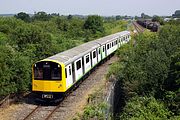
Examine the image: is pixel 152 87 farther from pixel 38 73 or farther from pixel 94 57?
pixel 94 57

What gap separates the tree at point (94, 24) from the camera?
66863 mm

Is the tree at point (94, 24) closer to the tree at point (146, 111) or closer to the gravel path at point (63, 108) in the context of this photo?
the gravel path at point (63, 108)

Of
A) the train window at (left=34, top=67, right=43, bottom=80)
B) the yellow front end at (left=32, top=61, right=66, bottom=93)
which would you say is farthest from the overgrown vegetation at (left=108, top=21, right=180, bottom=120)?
the train window at (left=34, top=67, right=43, bottom=80)

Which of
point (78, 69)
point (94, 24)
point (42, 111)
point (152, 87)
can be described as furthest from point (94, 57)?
point (94, 24)

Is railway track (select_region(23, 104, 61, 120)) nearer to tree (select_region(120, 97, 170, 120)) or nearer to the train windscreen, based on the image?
the train windscreen

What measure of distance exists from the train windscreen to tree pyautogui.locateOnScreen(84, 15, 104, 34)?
47812 millimetres

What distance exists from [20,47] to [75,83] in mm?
7911

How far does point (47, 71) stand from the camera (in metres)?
18.9

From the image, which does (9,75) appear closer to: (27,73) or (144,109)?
(27,73)

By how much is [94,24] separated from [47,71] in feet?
163

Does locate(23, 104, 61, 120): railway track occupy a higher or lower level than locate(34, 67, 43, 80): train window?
lower

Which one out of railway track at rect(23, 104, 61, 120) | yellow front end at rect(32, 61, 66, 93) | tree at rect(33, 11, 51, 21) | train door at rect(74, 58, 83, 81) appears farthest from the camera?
tree at rect(33, 11, 51, 21)

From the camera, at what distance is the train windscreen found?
61.5ft

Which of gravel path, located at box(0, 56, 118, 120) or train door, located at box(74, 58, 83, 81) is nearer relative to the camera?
gravel path, located at box(0, 56, 118, 120)
